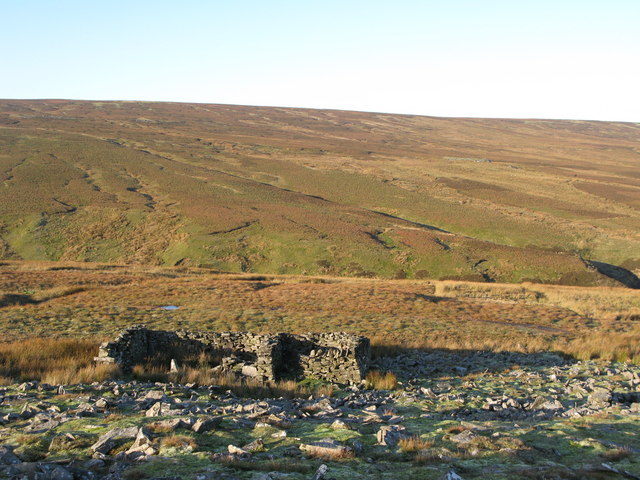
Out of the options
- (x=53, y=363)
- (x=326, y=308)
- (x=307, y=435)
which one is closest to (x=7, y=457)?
(x=307, y=435)

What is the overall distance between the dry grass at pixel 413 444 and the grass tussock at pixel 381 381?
7.60 meters

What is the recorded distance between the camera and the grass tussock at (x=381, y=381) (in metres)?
17.1

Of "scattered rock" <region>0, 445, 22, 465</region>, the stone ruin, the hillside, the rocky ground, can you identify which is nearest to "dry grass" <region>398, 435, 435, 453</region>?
the rocky ground

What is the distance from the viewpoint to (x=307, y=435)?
9836mm

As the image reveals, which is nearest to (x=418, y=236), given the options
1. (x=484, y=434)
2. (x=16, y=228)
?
(x=16, y=228)

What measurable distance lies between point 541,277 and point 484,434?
174 feet

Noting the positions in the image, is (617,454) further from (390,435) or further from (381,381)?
(381,381)

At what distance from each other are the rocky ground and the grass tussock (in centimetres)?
113

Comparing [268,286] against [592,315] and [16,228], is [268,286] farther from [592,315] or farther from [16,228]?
[16,228]

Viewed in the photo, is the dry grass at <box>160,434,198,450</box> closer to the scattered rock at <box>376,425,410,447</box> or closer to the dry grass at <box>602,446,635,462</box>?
the scattered rock at <box>376,425,410,447</box>

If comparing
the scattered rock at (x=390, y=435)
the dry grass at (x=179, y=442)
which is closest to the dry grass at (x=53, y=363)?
the dry grass at (x=179, y=442)

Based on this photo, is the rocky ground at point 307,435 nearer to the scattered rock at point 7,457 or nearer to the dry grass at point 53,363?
the scattered rock at point 7,457

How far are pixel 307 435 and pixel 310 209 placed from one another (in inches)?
2969

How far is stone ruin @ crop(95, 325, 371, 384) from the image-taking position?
17.5 metres
